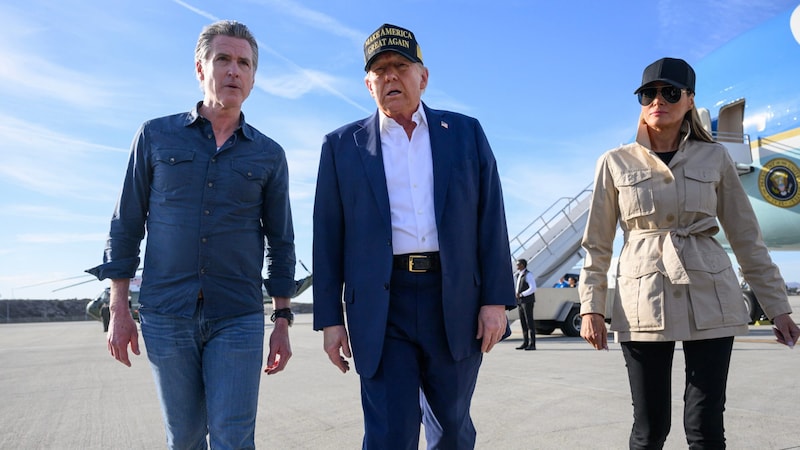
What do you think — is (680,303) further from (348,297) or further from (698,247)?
(348,297)

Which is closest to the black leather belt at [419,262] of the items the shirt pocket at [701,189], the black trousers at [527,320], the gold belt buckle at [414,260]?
the gold belt buckle at [414,260]

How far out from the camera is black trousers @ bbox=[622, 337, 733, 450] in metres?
2.55

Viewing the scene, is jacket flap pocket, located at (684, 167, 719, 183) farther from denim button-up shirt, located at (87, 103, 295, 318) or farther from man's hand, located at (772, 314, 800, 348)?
denim button-up shirt, located at (87, 103, 295, 318)

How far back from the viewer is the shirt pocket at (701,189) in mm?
2791

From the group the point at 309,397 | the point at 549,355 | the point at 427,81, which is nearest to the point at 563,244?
the point at 549,355

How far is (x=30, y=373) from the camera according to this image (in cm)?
874

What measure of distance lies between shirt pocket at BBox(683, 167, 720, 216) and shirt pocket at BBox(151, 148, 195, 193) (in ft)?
7.11

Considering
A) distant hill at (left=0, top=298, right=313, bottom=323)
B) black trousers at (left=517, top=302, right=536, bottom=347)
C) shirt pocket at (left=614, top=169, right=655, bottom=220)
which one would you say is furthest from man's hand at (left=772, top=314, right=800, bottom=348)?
distant hill at (left=0, top=298, right=313, bottom=323)

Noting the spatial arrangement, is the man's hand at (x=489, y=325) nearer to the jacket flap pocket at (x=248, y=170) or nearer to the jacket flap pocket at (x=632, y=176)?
the jacket flap pocket at (x=632, y=176)

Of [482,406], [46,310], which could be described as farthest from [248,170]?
[46,310]

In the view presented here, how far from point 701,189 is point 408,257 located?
1.42m

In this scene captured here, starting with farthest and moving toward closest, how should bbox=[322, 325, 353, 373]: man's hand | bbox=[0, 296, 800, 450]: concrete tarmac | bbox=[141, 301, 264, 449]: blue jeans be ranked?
bbox=[0, 296, 800, 450]: concrete tarmac, bbox=[322, 325, 353, 373]: man's hand, bbox=[141, 301, 264, 449]: blue jeans

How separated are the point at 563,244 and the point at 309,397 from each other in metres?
11.1

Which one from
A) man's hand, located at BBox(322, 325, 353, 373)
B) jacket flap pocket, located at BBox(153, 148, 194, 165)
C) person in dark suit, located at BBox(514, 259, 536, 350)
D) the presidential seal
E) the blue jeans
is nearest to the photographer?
the blue jeans
